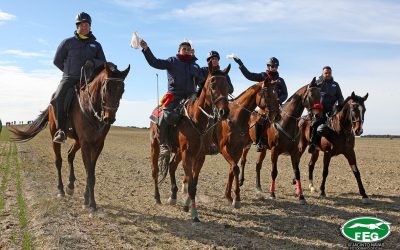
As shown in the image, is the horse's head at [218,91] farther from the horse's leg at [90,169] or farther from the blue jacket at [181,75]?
the horse's leg at [90,169]

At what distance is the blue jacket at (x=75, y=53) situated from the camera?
9.47 metres

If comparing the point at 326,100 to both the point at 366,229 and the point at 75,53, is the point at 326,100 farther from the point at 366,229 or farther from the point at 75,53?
the point at 75,53

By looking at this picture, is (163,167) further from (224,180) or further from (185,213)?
(224,180)

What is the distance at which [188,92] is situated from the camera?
9.55 meters

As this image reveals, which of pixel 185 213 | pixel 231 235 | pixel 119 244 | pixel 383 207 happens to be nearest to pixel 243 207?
pixel 185 213

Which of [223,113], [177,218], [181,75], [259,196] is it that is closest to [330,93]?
[259,196]

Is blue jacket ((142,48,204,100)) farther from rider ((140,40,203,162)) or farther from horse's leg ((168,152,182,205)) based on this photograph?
horse's leg ((168,152,182,205))

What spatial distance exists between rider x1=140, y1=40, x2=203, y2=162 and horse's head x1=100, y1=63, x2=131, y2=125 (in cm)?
126

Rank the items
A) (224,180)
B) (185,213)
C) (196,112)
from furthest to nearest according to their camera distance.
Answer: (224,180) → (185,213) → (196,112)

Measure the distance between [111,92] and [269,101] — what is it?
390cm

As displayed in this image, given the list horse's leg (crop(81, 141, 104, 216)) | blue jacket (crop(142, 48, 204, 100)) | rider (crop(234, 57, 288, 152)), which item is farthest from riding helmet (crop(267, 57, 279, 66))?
horse's leg (crop(81, 141, 104, 216))

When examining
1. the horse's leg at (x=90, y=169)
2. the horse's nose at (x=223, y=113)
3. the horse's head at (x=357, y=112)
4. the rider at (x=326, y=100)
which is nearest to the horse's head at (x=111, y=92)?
the horse's leg at (x=90, y=169)

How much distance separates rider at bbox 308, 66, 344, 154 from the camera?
1221 cm

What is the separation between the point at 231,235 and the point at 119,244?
208 centimetres
